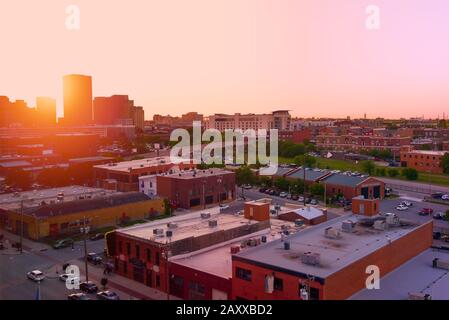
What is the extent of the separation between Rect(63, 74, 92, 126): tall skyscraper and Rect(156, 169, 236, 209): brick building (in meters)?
38.9

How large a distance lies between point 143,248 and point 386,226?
4818mm

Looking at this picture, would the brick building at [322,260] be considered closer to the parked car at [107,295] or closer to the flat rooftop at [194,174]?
the parked car at [107,295]

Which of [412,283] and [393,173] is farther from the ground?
[393,173]

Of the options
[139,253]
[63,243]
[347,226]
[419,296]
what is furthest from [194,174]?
[419,296]

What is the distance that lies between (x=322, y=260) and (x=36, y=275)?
5949mm

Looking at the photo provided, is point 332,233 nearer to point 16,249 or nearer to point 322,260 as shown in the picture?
point 322,260

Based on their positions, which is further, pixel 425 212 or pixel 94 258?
pixel 425 212

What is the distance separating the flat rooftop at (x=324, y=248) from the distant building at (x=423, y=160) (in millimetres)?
18374

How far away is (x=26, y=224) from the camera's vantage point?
13203 millimetres

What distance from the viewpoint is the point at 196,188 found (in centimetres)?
1753

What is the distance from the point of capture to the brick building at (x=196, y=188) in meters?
17.2

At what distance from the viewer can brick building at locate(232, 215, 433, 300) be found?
640 centimetres

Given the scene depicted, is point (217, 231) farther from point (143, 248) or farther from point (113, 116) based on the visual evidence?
point (113, 116)
